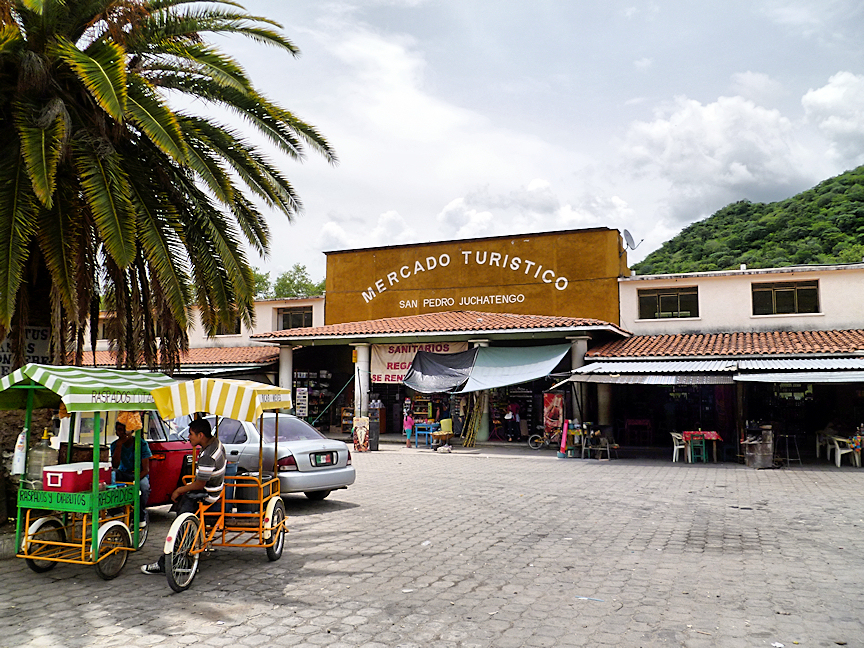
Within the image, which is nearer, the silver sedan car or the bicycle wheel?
the silver sedan car

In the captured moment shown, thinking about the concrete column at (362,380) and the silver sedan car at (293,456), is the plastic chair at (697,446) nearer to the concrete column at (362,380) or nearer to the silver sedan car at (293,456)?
the concrete column at (362,380)

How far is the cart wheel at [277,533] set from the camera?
7.36 m

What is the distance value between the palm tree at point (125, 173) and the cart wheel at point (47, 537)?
2173 mm

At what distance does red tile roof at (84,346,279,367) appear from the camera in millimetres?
27391

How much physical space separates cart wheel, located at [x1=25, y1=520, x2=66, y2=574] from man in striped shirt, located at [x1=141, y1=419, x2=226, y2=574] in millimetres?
842

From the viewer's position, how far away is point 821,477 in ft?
48.6

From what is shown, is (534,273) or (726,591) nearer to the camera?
(726,591)

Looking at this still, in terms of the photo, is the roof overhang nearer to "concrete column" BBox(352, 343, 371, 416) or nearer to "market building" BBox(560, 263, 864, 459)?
"concrete column" BBox(352, 343, 371, 416)

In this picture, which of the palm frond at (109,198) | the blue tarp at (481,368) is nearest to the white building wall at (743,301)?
the blue tarp at (481,368)

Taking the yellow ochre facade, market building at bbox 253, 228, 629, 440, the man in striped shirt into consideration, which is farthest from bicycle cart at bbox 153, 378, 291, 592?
the yellow ochre facade

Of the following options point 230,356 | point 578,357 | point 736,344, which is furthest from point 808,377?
point 230,356

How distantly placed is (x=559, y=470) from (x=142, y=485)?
10.8 meters

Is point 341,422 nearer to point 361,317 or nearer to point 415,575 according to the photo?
point 361,317

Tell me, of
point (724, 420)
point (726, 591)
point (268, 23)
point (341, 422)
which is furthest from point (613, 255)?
point (726, 591)
